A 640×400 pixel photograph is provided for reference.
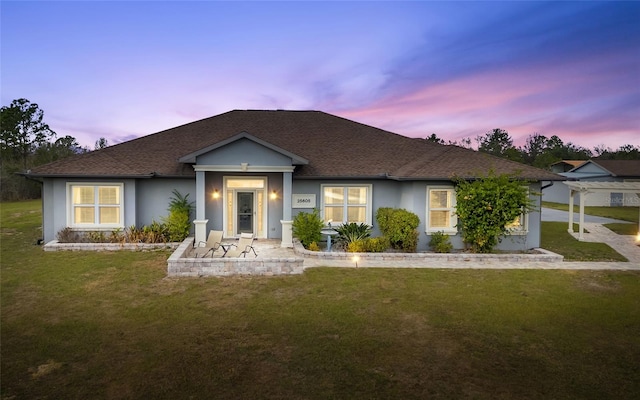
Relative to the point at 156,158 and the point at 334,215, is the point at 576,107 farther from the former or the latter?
the point at 156,158

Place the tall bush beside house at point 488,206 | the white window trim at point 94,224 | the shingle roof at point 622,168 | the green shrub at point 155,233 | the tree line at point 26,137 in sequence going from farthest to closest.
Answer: the tree line at point 26,137 < the shingle roof at point 622,168 < the white window trim at point 94,224 < the green shrub at point 155,233 < the tall bush beside house at point 488,206

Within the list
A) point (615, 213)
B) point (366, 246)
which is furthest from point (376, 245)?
point (615, 213)

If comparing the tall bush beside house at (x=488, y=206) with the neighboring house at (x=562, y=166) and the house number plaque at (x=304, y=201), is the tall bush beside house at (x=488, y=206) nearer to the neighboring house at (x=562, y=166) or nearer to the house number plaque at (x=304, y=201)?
the house number plaque at (x=304, y=201)

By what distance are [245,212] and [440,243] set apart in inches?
302

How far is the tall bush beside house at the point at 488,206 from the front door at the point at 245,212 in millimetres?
7917

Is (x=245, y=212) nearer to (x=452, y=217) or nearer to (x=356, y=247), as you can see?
(x=356, y=247)

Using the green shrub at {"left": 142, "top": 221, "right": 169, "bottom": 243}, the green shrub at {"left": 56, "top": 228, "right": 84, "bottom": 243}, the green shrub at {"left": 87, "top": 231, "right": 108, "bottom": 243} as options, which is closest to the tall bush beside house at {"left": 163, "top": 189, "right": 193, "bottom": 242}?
the green shrub at {"left": 142, "top": 221, "right": 169, "bottom": 243}

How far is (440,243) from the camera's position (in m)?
12.8

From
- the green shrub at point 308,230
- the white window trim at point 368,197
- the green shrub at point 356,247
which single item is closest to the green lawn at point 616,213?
the white window trim at point 368,197

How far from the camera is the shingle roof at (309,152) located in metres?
13.5

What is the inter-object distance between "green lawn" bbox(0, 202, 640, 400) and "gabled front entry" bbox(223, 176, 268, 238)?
485 cm

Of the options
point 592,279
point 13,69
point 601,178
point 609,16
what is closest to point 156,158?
point 13,69

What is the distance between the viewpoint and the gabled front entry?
571 inches

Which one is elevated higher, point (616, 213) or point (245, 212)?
point (245, 212)
